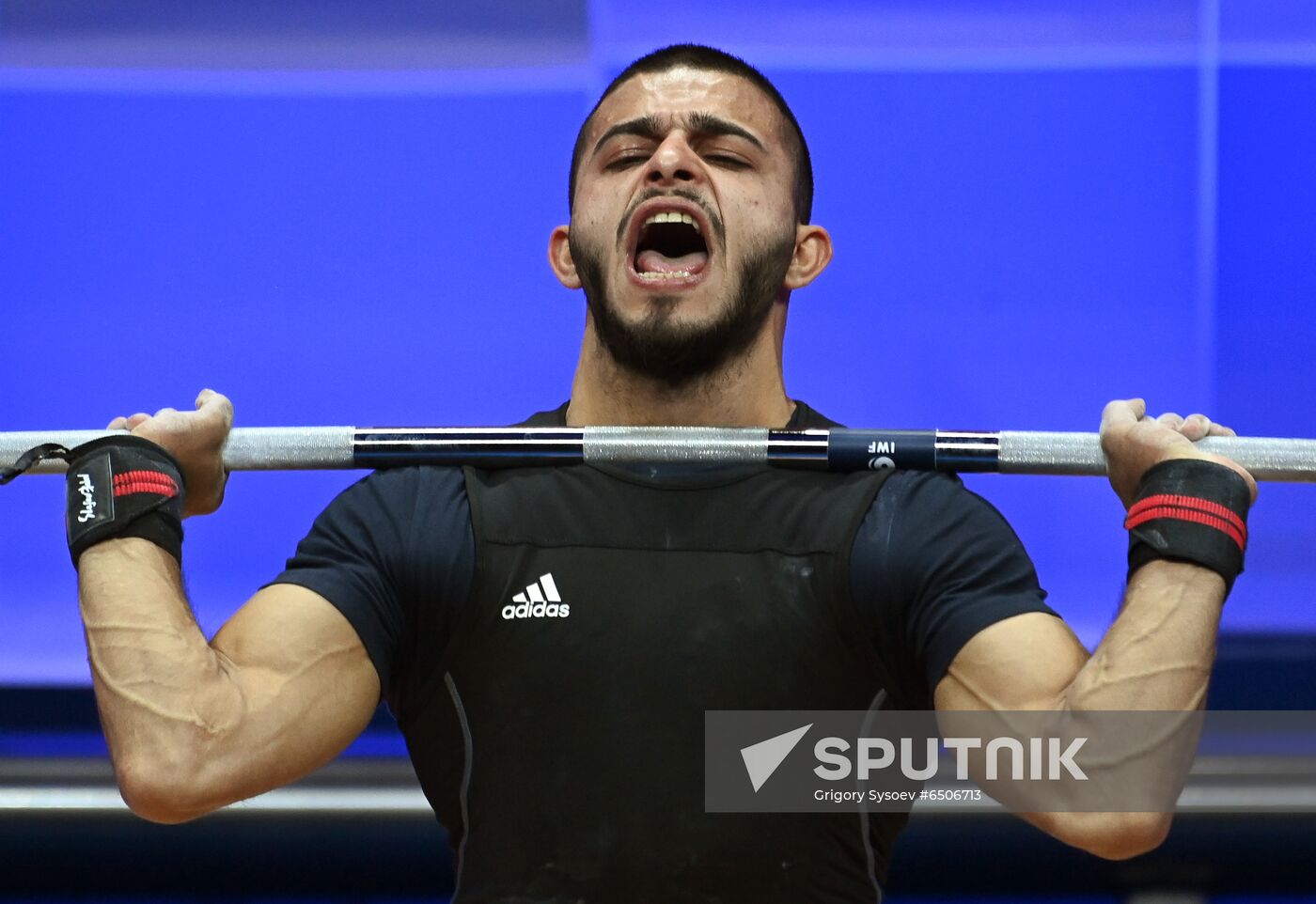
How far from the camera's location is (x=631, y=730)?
1828 millimetres

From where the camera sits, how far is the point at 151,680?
174cm

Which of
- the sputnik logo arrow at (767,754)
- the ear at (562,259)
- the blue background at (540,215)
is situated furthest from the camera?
the blue background at (540,215)

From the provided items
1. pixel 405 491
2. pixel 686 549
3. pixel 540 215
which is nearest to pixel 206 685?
pixel 405 491

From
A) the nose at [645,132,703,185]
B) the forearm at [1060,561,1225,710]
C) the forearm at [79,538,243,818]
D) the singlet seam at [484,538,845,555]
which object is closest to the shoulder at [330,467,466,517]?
the singlet seam at [484,538,845,555]

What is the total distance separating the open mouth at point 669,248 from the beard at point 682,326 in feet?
0.17

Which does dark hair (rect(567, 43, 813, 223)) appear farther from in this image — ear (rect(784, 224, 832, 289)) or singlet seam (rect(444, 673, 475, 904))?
singlet seam (rect(444, 673, 475, 904))

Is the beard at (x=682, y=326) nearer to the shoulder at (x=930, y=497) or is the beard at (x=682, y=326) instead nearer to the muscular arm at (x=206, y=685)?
the shoulder at (x=930, y=497)

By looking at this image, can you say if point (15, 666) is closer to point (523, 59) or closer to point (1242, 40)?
point (523, 59)

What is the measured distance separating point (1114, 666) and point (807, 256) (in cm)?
83

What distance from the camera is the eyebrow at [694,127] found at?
216cm

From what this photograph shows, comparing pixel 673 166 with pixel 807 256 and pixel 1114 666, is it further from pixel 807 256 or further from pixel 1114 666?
pixel 1114 666

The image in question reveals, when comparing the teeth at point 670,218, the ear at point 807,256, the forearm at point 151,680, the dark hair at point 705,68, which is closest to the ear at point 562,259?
the dark hair at point 705,68

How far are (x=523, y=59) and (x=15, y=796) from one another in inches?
68.5

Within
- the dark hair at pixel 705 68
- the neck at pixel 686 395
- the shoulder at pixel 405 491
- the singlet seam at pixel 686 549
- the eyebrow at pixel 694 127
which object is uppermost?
the dark hair at pixel 705 68
